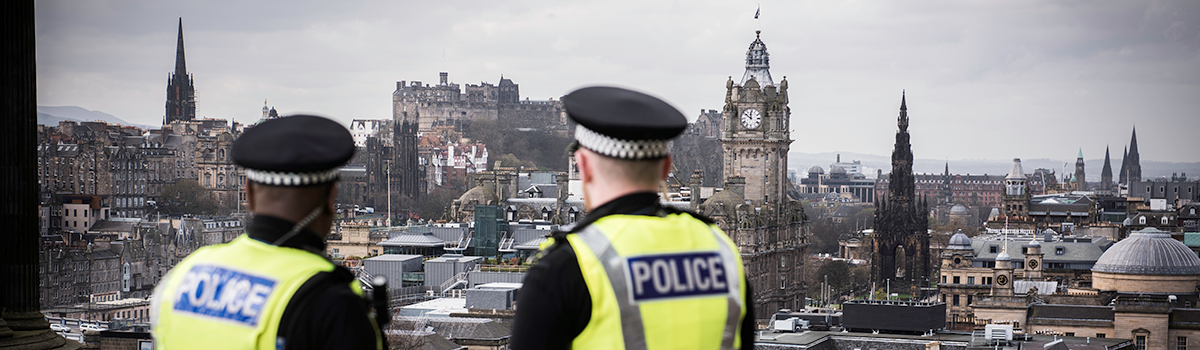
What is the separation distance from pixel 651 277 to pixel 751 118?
55.6 m

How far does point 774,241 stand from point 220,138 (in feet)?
137

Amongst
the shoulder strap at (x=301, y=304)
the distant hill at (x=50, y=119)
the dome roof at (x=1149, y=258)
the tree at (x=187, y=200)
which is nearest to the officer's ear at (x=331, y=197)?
the shoulder strap at (x=301, y=304)

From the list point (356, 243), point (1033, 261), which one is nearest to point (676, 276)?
point (356, 243)

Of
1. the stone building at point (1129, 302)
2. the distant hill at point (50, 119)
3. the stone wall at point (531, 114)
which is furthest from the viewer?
the stone wall at point (531, 114)

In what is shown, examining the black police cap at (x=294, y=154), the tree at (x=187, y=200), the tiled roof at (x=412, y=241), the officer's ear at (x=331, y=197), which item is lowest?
the tiled roof at (x=412, y=241)

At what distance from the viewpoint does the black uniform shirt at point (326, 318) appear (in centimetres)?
343

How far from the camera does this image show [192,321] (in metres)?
3.61

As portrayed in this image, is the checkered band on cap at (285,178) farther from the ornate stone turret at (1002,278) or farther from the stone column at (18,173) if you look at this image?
the ornate stone turret at (1002,278)

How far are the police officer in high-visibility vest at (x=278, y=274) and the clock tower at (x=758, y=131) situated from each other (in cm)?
5502

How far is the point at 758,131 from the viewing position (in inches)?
2314

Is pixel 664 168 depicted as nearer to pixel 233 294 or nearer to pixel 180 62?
pixel 233 294

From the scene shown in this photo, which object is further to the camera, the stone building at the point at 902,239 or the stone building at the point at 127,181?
the stone building at the point at 127,181

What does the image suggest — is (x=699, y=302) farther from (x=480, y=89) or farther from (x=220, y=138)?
(x=480, y=89)

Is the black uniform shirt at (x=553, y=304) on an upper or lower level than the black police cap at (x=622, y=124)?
lower
